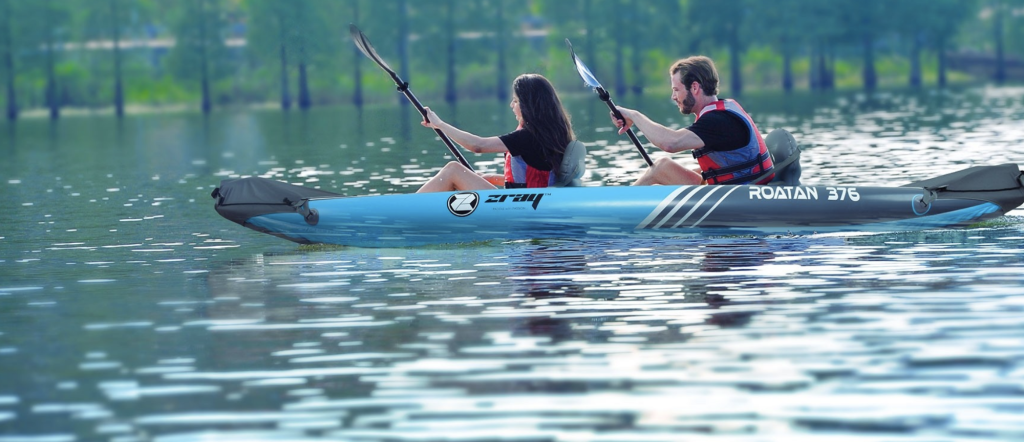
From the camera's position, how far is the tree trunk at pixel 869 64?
2781 inches

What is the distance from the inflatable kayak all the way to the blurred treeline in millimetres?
51755

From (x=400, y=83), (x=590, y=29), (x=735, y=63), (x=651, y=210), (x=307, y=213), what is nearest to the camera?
(x=651, y=210)

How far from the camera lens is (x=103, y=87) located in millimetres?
65812

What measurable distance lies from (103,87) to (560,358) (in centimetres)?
6187

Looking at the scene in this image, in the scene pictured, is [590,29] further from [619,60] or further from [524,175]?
[524,175]

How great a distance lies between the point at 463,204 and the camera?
37.1ft

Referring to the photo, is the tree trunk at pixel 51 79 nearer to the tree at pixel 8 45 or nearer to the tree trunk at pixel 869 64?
the tree at pixel 8 45

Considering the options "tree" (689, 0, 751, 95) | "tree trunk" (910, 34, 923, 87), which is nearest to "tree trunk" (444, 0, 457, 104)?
"tree" (689, 0, 751, 95)

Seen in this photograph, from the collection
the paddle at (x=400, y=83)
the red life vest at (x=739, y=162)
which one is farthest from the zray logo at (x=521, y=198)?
the red life vest at (x=739, y=162)

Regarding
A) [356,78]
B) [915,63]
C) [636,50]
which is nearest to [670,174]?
[356,78]

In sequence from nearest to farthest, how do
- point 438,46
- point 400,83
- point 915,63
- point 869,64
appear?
point 400,83, point 438,46, point 869,64, point 915,63

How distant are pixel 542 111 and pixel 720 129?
1.33 m

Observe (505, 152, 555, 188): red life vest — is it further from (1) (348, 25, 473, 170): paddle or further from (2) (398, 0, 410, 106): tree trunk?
(2) (398, 0, 410, 106): tree trunk

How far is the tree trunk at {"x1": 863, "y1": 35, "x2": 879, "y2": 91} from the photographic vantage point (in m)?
70.6
